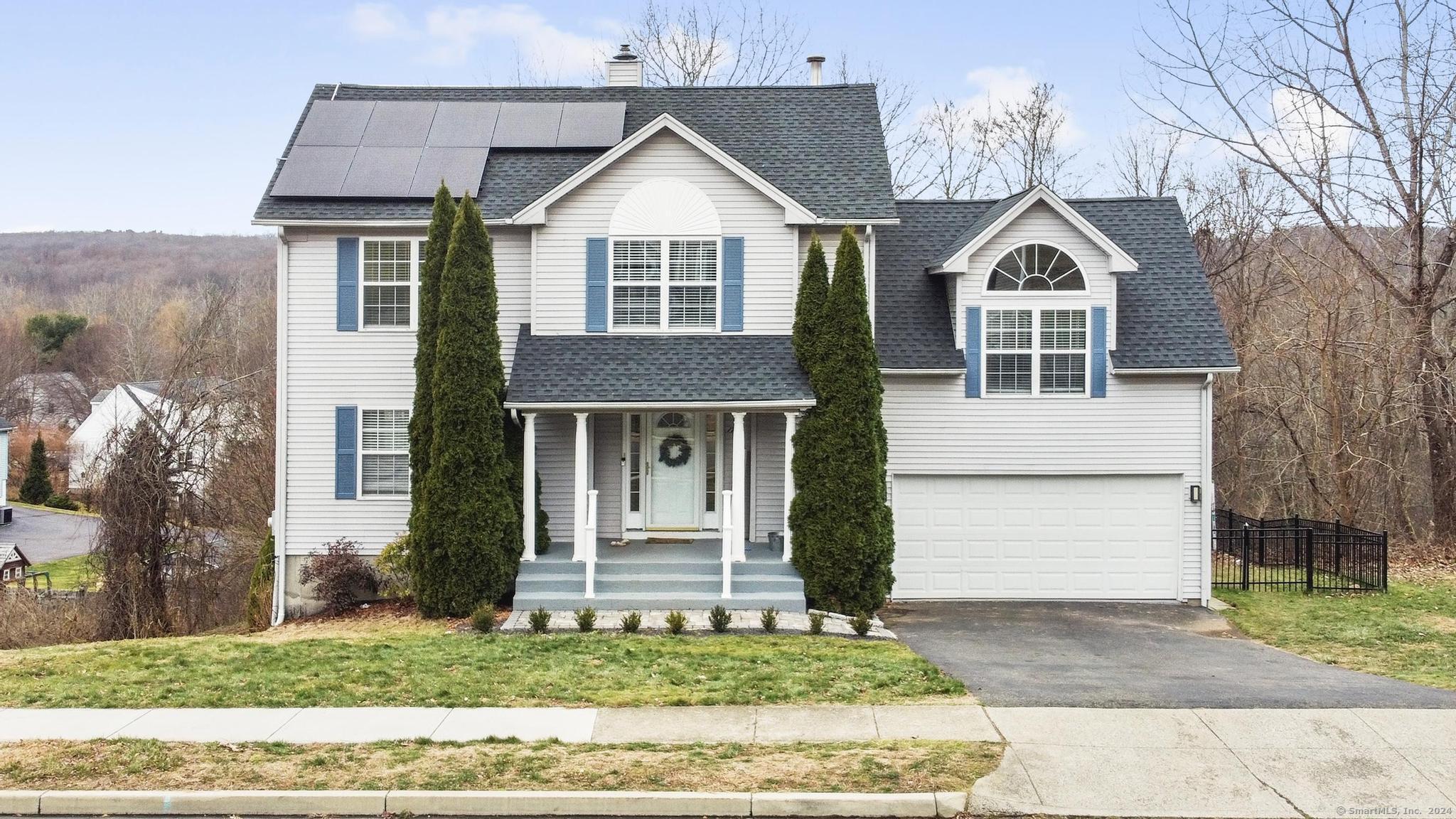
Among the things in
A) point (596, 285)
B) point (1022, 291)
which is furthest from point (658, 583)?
point (1022, 291)

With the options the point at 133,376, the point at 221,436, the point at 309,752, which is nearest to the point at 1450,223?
the point at 309,752

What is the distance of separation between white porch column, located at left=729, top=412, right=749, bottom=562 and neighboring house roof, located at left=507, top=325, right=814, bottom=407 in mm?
406

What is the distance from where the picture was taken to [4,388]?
66500 millimetres

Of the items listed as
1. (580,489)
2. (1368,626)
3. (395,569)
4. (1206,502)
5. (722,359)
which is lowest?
(1368,626)

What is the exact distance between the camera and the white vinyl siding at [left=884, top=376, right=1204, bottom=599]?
1805cm

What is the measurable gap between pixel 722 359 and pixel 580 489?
2.75 m

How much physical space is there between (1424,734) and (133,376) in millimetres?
60152

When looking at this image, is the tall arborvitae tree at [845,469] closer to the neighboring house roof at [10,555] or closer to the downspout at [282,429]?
the downspout at [282,429]

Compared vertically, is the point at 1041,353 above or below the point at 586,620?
above

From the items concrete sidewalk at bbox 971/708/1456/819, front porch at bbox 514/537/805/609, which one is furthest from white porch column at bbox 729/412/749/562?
concrete sidewalk at bbox 971/708/1456/819

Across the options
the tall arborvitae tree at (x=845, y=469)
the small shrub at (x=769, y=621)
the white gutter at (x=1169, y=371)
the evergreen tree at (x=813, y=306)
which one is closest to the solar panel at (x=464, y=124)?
the evergreen tree at (x=813, y=306)

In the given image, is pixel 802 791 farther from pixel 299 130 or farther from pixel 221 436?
pixel 221 436

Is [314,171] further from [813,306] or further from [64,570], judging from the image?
[64,570]

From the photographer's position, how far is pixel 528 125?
63.1 ft
